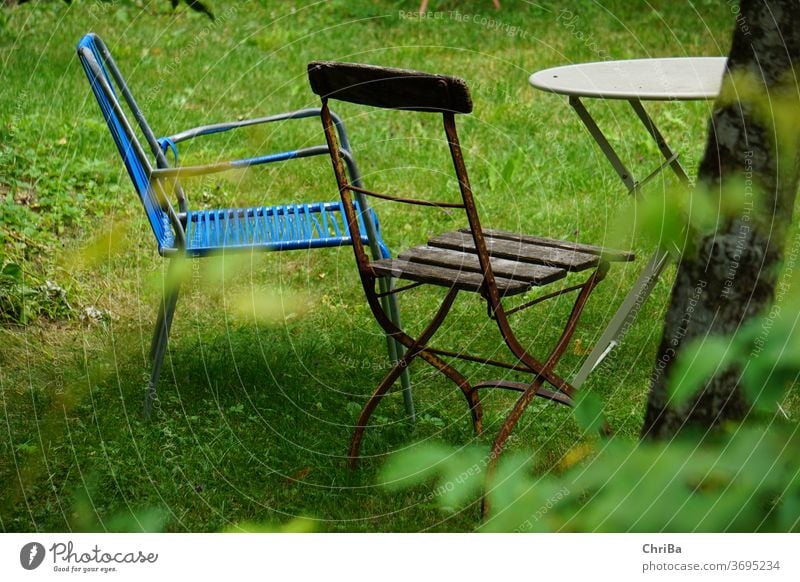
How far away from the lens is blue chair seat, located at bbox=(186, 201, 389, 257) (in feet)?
9.38

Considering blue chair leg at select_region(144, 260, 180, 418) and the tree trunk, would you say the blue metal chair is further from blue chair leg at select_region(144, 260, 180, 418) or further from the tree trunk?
the tree trunk

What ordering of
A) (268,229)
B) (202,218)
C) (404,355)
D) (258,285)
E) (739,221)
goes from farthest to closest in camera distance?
(258,285)
(202,218)
(268,229)
(404,355)
(739,221)

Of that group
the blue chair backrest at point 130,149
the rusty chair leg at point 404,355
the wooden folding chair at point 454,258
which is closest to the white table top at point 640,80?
the wooden folding chair at point 454,258

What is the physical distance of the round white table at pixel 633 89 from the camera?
103 inches

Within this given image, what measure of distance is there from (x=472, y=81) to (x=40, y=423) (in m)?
3.64

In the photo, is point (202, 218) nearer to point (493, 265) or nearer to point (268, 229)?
point (268, 229)

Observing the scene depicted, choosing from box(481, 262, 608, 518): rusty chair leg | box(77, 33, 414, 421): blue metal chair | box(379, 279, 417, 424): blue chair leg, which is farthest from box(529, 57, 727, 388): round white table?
box(77, 33, 414, 421): blue metal chair

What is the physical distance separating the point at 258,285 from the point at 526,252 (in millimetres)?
1602

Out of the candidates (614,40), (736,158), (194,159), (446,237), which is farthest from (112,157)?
(736,158)

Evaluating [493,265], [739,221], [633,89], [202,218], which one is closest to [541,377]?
[493,265]

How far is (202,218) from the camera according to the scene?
3.15 metres

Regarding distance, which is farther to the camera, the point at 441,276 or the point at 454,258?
the point at 454,258

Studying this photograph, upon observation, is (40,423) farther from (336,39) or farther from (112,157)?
(336,39)

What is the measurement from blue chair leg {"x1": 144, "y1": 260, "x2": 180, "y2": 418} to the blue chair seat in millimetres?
115
